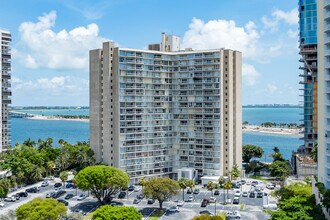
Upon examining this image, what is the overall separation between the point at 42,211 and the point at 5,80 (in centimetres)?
8236

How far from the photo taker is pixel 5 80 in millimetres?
129125

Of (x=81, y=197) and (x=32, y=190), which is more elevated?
(x=32, y=190)

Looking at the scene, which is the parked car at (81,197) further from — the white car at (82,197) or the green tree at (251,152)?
the green tree at (251,152)

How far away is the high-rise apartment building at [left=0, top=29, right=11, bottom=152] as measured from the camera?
423ft

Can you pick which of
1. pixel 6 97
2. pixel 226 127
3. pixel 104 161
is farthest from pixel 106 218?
pixel 6 97

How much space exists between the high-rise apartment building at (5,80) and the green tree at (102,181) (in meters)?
59.6

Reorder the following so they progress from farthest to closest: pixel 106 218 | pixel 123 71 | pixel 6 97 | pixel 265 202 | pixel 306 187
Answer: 1. pixel 6 97
2. pixel 123 71
3. pixel 265 202
4. pixel 306 187
5. pixel 106 218

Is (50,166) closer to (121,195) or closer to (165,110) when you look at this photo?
(121,195)

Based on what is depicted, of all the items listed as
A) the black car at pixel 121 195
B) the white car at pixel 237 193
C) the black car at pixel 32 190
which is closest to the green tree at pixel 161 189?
the black car at pixel 121 195

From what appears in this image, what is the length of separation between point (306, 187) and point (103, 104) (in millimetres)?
53940

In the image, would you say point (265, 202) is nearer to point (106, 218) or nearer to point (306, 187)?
point (306, 187)

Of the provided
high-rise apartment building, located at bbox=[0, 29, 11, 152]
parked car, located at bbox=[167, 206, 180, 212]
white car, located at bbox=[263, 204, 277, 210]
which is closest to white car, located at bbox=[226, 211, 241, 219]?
white car, located at bbox=[263, 204, 277, 210]

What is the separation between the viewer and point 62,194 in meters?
91.5

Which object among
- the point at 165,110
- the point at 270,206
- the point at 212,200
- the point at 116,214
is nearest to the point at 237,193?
the point at 212,200
